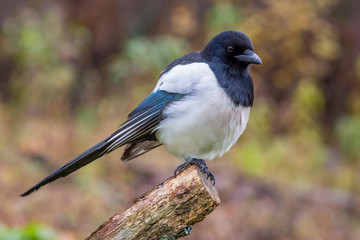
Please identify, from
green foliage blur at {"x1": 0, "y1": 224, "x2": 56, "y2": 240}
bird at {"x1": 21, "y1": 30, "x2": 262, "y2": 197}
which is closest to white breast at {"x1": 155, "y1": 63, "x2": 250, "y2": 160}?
bird at {"x1": 21, "y1": 30, "x2": 262, "y2": 197}

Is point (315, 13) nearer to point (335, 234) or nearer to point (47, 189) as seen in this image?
point (335, 234)

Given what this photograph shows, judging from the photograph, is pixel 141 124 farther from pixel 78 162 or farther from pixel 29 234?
pixel 29 234

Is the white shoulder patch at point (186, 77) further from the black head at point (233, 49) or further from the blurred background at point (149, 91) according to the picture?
the blurred background at point (149, 91)

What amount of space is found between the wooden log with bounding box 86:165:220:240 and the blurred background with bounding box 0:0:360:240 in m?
1.22

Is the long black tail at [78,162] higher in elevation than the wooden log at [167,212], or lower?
higher

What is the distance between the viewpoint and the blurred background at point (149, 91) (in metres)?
5.45

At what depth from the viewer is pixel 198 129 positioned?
3.09m

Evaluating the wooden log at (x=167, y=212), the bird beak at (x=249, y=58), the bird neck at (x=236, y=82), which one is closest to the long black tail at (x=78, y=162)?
the wooden log at (x=167, y=212)

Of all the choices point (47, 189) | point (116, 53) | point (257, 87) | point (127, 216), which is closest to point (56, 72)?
point (47, 189)

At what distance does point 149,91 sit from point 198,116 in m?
3.57

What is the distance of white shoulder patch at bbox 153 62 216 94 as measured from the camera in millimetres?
3154

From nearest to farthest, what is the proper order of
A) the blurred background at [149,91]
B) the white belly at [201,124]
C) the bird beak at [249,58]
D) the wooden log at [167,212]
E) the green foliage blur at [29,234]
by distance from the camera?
the wooden log at [167,212], the white belly at [201,124], the bird beak at [249,58], the green foliage blur at [29,234], the blurred background at [149,91]

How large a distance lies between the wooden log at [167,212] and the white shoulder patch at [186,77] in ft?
2.26

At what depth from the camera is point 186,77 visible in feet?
10.4
